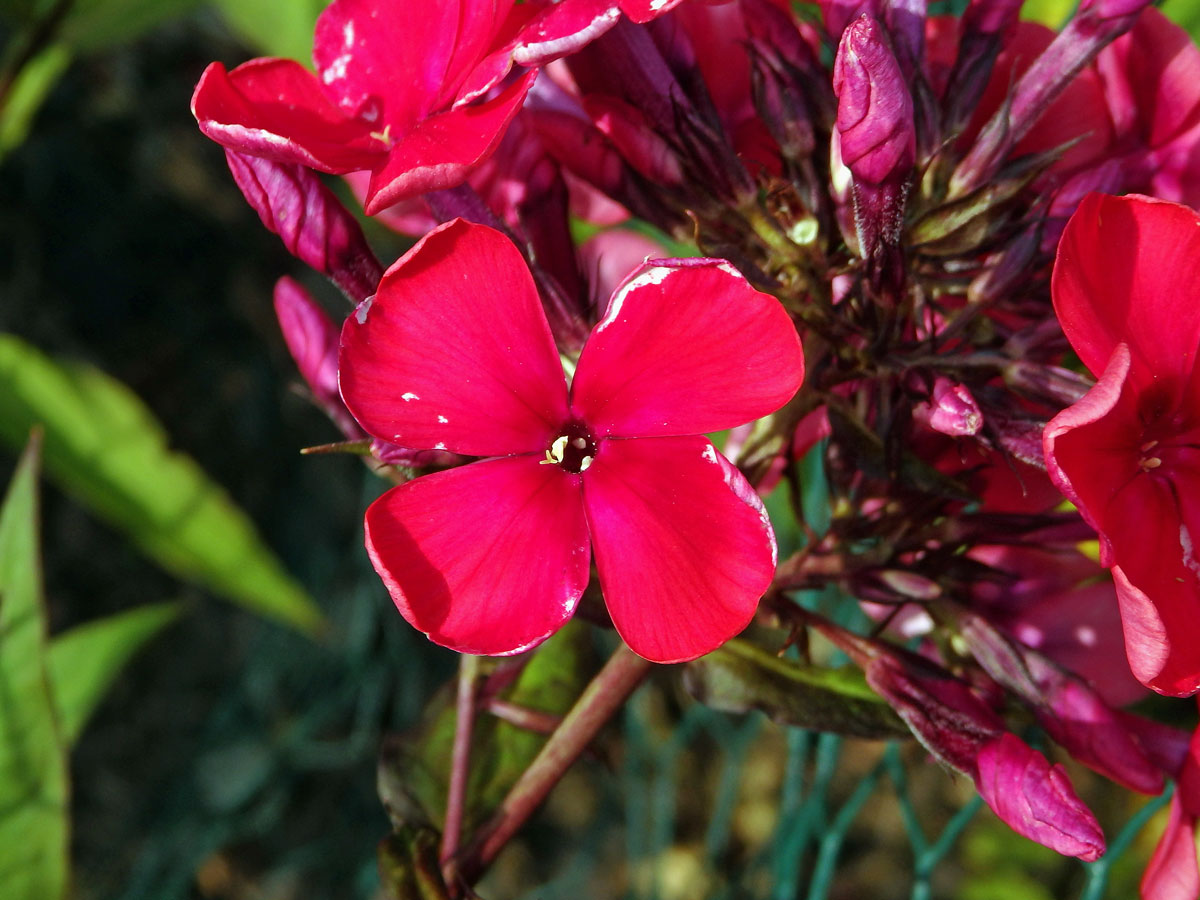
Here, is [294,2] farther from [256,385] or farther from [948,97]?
[256,385]

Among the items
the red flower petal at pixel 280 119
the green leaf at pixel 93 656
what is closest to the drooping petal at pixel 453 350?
the red flower petal at pixel 280 119

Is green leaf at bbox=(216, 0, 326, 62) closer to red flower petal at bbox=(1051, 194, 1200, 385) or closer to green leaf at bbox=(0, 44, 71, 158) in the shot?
green leaf at bbox=(0, 44, 71, 158)

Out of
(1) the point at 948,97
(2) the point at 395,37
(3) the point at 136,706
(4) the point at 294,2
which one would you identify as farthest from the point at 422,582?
(3) the point at 136,706

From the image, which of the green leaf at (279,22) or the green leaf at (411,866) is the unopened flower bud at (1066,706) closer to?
the green leaf at (411,866)

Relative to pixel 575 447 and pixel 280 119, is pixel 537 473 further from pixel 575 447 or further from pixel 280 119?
pixel 280 119

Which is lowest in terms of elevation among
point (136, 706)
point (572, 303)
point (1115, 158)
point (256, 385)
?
point (136, 706)
